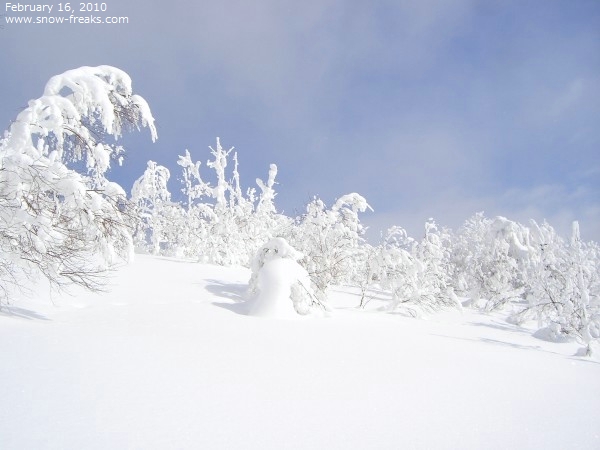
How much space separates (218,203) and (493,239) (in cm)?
2256

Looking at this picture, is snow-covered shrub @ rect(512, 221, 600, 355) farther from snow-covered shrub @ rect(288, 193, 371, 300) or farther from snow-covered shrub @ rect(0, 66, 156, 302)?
snow-covered shrub @ rect(0, 66, 156, 302)

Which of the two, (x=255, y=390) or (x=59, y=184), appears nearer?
(x=255, y=390)

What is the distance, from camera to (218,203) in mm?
20078

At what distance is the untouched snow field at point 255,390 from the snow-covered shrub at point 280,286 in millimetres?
1990

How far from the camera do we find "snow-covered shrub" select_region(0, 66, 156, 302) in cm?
461

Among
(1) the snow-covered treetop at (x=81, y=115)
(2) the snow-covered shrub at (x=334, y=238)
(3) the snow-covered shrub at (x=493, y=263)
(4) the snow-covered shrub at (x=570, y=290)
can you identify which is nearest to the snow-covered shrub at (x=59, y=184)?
(1) the snow-covered treetop at (x=81, y=115)

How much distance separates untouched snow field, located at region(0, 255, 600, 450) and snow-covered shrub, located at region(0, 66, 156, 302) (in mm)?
1089

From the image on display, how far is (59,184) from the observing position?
4.80 meters

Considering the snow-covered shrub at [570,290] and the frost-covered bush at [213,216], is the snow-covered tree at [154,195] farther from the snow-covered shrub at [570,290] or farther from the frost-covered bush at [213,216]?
the snow-covered shrub at [570,290]

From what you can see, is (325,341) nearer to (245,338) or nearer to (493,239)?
(245,338)

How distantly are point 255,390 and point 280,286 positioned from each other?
535cm

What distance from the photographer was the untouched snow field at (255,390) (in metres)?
2.63

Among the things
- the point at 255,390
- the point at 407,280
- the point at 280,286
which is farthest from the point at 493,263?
the point at 255,390

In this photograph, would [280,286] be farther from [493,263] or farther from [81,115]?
[493,263]
